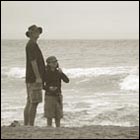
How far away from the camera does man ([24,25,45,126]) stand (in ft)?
20.8

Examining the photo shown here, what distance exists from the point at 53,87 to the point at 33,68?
0.57 meters

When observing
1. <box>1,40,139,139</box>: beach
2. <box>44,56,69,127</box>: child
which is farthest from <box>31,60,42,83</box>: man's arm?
<box>1,40,139,139</box>: beach

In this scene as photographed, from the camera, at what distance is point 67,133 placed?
5.41 metres

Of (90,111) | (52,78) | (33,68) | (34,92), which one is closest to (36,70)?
(33,68)

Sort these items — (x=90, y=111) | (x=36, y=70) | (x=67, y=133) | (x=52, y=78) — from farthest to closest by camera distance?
1. (x=90, y=111)
2. (x=52, y=78)
3. (x=36, y=70)
4. (x=67, y=133)

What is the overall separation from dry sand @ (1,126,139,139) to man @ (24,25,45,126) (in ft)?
2.25

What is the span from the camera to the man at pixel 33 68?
635 centimetres

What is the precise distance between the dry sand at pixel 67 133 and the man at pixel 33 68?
69 cm

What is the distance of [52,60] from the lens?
6.64m

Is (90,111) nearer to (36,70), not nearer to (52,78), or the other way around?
(52,78)

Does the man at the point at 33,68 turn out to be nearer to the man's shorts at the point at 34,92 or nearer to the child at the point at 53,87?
the man's shorts at the point at 34,92

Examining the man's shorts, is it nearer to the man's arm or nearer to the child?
the man's arm

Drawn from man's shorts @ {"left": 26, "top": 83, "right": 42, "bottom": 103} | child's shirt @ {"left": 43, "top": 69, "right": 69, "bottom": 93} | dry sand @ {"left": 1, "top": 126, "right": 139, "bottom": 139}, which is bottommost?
dry sand @ {"left": 1, "top": 126, "right": 139, "bottom": 139}

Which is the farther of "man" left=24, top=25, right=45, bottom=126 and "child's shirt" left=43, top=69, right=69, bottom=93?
"child's shirt" left=43, top=69, right=69, bottom=93
